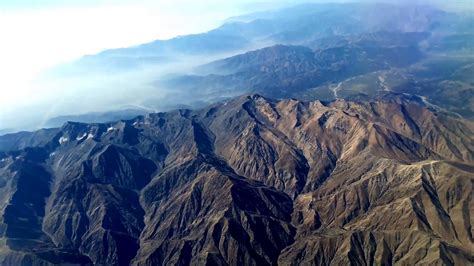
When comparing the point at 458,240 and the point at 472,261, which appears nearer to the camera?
the point at 472,261

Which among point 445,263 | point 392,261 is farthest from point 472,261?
point 392,261

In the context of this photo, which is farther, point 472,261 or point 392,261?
point 392,261

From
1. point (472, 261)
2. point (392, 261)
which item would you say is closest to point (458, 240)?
point (472, 261)

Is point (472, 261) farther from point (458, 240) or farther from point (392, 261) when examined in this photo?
point (392, 261)

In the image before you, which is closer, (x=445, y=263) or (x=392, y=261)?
(x=445, y=263)

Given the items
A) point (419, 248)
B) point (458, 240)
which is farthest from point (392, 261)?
point (458, 240)

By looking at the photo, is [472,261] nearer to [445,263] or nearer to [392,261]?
[445,263]
